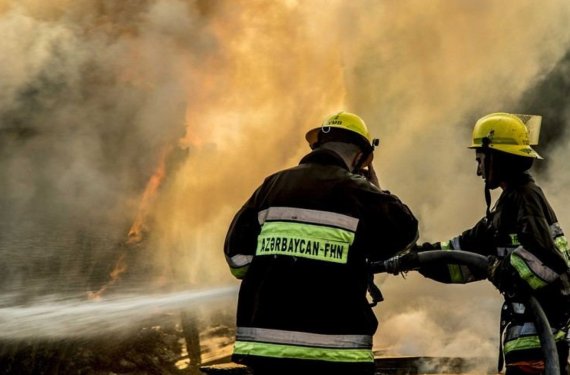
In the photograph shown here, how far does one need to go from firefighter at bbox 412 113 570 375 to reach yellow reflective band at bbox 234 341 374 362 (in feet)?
3.09

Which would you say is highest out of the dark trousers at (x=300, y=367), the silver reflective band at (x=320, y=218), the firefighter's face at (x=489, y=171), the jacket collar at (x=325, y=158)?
the firefighter's face at (x=489, y=171)

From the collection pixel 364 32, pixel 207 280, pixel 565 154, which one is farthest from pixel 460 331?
pixel 364 32

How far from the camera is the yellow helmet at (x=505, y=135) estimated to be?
3.61 meters

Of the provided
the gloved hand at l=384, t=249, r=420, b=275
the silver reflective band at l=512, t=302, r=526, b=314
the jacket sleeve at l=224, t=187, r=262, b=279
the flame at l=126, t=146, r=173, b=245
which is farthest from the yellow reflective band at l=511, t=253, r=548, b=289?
the flame at l=126, t=146, r=173, b=245

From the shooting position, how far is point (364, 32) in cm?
1404

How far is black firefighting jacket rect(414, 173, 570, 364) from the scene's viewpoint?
3.02 m

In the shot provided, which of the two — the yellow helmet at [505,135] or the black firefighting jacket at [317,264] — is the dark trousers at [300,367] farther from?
the yellow helmet at [505,135]

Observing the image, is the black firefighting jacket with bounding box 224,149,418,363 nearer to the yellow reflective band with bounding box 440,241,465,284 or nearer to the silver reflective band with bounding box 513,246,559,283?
the silver reflective band with bounding box 513,246,559,283

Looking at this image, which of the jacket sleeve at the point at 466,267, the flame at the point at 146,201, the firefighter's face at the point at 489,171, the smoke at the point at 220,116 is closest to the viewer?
the firefighter's face at the point at 489,171

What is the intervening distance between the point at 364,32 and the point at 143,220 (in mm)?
6662

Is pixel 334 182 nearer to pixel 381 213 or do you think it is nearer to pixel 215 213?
pixel 381 213

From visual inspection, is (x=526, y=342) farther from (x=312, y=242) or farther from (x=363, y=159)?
(x=312, y=242)

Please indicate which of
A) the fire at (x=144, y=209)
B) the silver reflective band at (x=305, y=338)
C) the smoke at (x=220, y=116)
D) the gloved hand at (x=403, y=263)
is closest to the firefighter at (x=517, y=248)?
the gloved hand at (x=403, y=263)

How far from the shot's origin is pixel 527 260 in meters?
3.02
